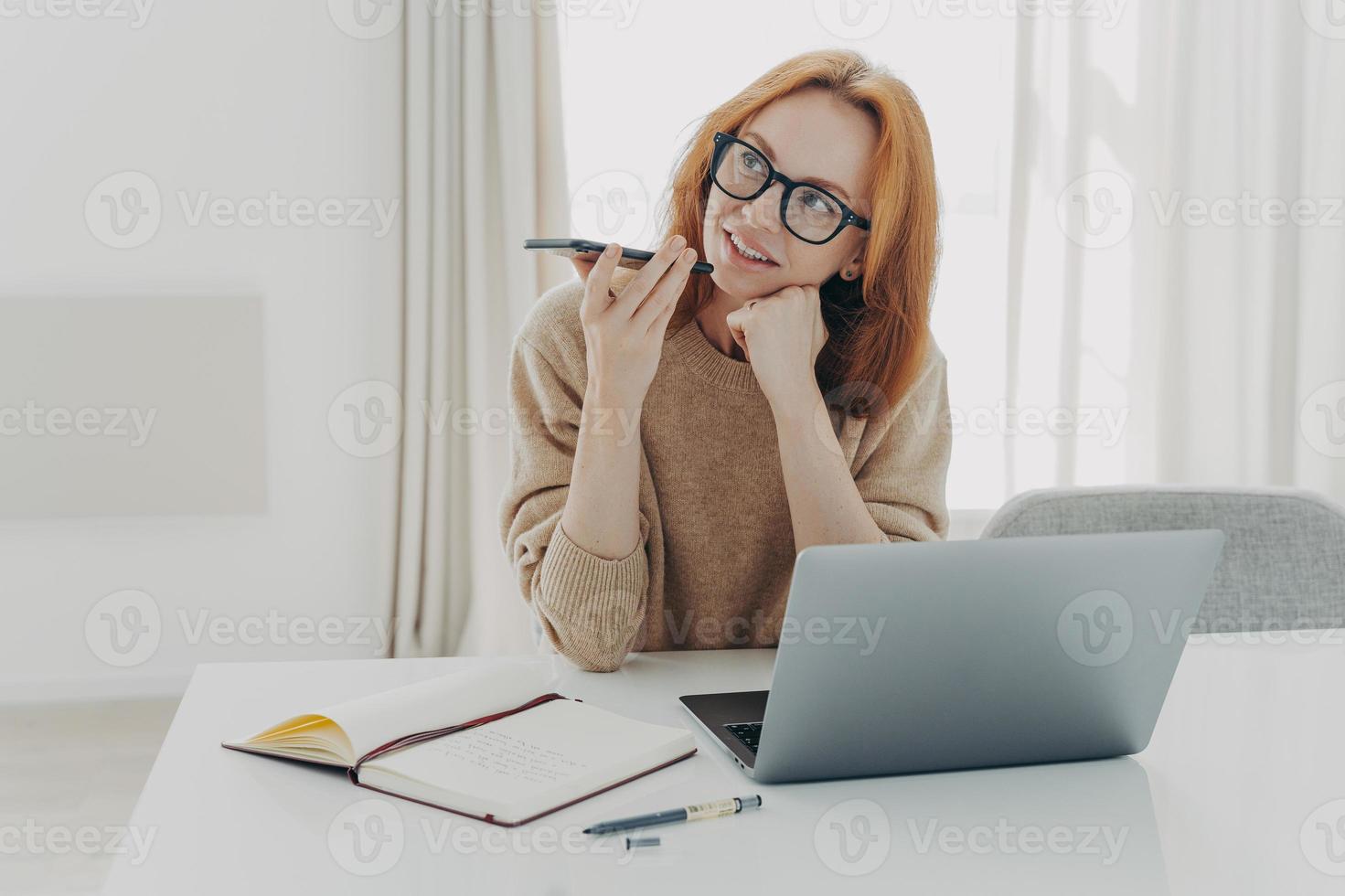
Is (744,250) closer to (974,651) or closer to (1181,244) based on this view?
(974,651)

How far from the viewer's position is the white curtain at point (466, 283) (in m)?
2.77

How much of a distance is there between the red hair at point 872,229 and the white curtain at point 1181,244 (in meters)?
1.76

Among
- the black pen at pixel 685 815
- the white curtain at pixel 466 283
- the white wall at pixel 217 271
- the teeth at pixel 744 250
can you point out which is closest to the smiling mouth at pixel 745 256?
the teeth at pixel 744 250

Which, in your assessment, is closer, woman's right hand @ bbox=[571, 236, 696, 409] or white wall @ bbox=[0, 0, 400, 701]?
woman's right hand @ bbox=[571, 236, 696, 409]

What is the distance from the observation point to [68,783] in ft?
7.16

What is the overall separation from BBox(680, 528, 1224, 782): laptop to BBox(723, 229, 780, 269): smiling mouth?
0.61 metres

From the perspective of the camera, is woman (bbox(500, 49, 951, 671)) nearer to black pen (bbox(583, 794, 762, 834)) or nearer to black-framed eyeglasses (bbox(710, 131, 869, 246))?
black-framed eyeglasses (bbox(710, 131, 869, 246))

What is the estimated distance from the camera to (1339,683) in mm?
1068

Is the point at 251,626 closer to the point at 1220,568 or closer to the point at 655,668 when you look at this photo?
the point at 655,668

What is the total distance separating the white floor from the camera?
1801 mm

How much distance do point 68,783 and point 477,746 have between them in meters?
1.76

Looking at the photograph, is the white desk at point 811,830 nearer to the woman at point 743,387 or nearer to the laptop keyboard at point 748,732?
the laptop keyboard at point 748,732

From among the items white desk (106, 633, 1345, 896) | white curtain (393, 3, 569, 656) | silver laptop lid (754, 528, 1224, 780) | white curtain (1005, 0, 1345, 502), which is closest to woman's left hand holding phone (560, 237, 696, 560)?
white desk (106, 633, 1345, 896)

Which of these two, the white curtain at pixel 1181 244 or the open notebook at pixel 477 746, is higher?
the white curtain at pixel 1181 244
